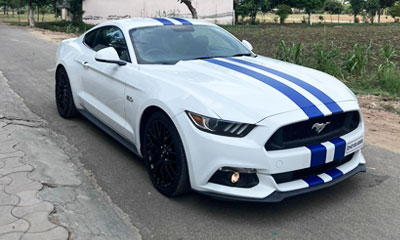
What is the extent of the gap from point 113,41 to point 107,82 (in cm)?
58

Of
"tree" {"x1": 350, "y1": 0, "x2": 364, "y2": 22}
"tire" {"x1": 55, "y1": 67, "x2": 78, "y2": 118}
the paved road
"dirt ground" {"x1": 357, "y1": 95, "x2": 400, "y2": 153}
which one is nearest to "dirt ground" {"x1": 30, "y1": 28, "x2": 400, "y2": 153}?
"dirt ground" {"x1": 357, "y1": 95, "x2": 400, "y2": 153}

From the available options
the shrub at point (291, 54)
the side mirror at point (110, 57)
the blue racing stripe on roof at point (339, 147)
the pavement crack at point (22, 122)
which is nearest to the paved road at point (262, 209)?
the blue racing stripe on roof at point (339, 147)

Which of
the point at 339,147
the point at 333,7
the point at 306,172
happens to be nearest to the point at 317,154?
the point at 306,172

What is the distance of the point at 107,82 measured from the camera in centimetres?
462

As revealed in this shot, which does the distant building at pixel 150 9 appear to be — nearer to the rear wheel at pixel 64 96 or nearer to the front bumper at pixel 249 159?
the rear wheel at pixel 64 96

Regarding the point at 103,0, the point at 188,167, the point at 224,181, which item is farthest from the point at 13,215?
the point at 103,0

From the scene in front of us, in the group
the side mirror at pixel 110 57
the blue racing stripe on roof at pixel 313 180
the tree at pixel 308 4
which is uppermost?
the tree at pixel 308 4

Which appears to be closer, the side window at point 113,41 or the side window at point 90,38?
the side window at point 113,41

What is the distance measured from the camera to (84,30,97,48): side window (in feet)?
18.1

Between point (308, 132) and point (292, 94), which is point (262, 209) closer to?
point (308, 132)

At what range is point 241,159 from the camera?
3.14 m

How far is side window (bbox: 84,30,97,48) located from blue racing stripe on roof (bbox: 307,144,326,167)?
331 cm

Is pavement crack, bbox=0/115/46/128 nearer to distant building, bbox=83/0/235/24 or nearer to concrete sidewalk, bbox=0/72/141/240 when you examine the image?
concrete sidewalk, bbox=0/72/141/240

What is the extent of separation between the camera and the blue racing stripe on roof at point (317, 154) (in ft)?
10.7
